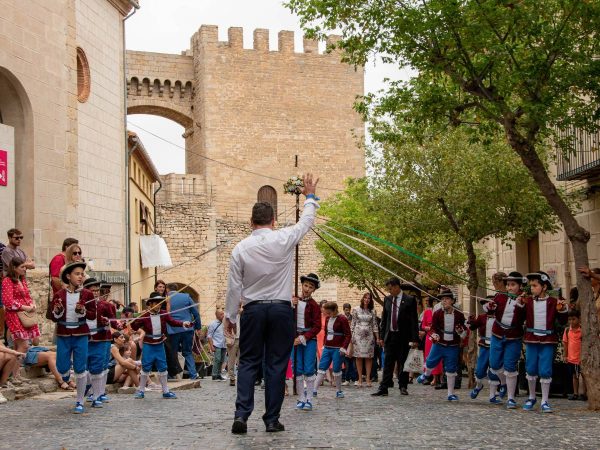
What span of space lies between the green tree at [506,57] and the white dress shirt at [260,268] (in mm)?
5291

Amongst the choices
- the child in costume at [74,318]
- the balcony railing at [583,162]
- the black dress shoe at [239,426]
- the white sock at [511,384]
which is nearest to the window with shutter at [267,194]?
the balcony railing at [583,162]

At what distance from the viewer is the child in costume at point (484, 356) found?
1377 centimetres

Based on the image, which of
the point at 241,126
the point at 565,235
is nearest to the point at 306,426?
the point at 565,235

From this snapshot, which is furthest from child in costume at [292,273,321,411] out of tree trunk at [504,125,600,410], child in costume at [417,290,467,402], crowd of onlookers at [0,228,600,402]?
tree trunk at [504,125,600,410]

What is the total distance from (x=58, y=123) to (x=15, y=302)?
8038mm

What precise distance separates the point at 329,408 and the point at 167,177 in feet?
132

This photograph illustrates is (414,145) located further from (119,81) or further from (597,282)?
(597,282)

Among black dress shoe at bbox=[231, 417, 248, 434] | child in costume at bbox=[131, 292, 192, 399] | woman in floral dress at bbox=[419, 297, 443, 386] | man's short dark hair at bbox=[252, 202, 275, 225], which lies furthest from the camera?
woman in floral dress at bbox=[419, 297, 443, 386]

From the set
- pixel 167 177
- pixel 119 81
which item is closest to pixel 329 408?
pixel 119 81

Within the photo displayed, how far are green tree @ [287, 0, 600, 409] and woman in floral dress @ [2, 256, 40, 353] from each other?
216 inches

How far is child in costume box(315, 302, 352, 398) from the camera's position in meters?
15.4

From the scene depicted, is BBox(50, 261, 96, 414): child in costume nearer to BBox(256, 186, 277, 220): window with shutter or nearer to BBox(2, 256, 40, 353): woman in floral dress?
BBox(2, 256, 40, 353): woman in floral dress

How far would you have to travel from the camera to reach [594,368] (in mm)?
12773

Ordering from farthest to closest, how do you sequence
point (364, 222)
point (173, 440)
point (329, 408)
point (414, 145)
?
point (364, 222)
point (414, 145)
point (329, 408)
point (173, 440)
